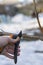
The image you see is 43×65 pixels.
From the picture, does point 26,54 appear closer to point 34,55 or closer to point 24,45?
point 34,55

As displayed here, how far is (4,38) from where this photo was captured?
1565 millimetres

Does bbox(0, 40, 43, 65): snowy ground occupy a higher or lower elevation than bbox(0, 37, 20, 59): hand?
lower

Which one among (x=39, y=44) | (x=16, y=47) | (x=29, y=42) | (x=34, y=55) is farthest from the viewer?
(x=29, y=42)

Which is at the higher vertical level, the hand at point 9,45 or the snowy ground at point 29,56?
the hand at point 9,45

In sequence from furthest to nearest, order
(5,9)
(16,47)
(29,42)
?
(5,9) → (29,42) → (16,47)

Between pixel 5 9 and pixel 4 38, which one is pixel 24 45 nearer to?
pixel 4 38

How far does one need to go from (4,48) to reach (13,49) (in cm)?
5

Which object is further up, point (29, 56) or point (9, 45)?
point (9, 45)

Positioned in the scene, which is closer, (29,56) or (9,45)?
(9,45)

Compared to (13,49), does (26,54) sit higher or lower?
lower

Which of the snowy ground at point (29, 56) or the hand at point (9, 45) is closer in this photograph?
the hand at point (9, 45)

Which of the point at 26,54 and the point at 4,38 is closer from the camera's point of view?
the point at 4,38

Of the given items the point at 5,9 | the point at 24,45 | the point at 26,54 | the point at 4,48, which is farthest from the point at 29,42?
the point at 5,9

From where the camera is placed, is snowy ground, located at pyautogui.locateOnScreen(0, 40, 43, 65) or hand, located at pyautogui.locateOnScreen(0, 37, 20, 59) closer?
hand, located at pyautogui.locateOnScreen(0, 37, 20, 59)
